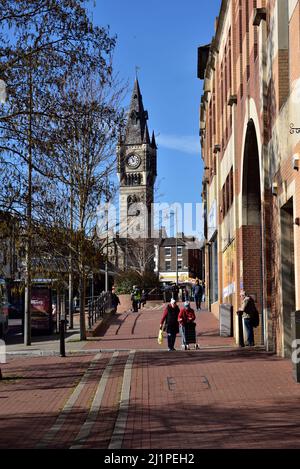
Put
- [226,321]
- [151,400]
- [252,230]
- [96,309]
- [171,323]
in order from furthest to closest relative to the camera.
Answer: [96,309] < [226,321] < [252,230] < [171,323] < [151,400]

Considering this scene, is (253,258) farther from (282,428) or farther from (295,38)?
(282,428)

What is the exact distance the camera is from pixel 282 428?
386 inches

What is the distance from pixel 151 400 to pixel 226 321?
13685 mm

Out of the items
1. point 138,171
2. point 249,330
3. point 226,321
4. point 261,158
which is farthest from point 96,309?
point 138,171

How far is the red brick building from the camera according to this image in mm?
16516

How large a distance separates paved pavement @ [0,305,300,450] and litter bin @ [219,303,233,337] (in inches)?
195

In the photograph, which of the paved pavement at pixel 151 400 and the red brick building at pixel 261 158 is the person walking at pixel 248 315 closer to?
the red brick building at pixel 261 158

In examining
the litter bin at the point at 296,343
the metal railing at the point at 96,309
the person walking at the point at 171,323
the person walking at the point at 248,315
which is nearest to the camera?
the litter bin at the point at 296,343

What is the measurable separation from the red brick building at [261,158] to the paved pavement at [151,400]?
81.0 inches

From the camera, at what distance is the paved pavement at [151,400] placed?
9.57m

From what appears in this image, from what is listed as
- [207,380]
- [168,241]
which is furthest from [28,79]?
[168,241]

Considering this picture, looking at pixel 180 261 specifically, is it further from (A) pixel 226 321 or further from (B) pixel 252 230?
(B) pixel 252 230

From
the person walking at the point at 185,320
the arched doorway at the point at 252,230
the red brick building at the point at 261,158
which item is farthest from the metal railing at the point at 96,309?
the arched doorway at the point at 252,230

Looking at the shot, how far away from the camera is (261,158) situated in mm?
20047
